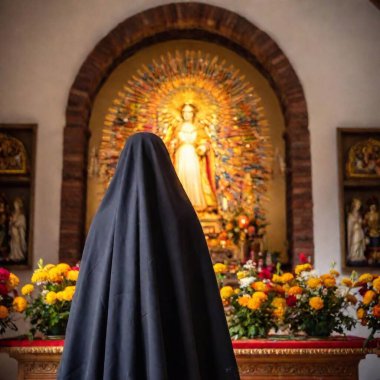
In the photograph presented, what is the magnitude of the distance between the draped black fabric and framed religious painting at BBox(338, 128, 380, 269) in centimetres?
584

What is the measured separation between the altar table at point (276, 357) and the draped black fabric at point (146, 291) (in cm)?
210

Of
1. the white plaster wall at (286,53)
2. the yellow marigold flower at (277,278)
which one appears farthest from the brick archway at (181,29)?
the yellow marigold flower at (277,278)

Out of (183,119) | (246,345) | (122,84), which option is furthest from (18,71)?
(246,345)

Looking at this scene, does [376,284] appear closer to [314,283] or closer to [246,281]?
[314,283]

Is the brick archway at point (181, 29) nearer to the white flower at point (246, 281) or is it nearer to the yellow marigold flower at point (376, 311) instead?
the white flower at point (246, 281)

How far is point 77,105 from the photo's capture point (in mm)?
7859

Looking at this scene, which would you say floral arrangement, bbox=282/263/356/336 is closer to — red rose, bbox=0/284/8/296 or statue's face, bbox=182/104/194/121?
red rose, bbox=0/284/8/296

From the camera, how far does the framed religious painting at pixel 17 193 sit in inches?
295

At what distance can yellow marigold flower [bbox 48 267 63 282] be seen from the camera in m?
4.31

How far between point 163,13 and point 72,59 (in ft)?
4.62

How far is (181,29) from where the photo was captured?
859 centimetres

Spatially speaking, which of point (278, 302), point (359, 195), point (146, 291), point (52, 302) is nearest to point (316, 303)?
point (278, 302)

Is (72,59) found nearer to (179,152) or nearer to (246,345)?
(179,152)

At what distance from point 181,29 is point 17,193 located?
3306 millimetres
